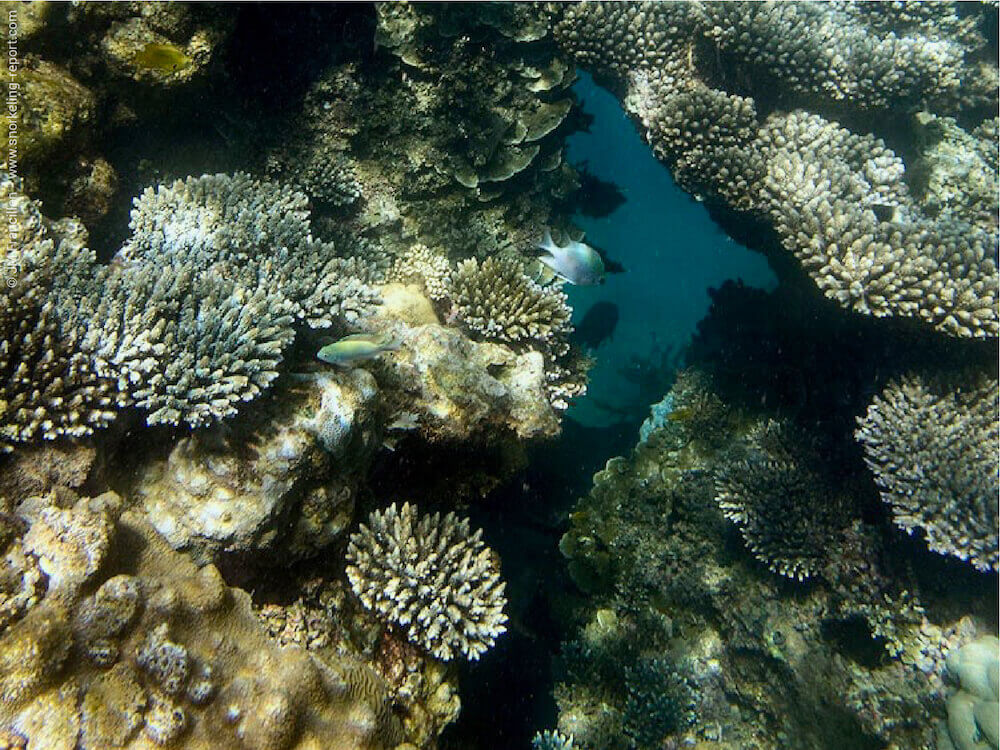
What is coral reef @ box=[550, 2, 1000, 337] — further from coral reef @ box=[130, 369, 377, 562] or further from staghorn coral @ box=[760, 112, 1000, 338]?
coral reef @ box=[130, 369, 377, 562]

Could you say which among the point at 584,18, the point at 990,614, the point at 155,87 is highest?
the point at 584,18

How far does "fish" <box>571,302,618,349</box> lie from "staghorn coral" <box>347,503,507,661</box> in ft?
23.1

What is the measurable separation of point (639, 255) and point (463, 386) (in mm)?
22176

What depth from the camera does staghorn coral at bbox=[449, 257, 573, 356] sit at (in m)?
4.91

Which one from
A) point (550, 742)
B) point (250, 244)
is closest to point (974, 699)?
point (550, 742)

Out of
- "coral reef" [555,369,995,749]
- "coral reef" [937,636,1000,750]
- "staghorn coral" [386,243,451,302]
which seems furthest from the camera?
"coral reef" [555,369,995,749]

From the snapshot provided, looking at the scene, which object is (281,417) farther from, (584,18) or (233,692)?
(584,18)

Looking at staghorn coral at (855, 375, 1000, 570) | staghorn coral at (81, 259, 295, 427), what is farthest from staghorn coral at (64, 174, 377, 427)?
staghorn coral at (855, 375, 1000, 570)

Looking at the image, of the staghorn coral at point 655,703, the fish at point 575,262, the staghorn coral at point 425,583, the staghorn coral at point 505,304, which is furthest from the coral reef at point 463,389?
the staghorn coral at point 655,703

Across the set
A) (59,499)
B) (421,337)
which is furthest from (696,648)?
(59,499)

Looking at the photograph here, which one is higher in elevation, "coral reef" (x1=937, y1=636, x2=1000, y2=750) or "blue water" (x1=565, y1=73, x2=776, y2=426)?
"coral reef" (x1=937, y1=636, x2=1000, y2=750)

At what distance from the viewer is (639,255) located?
81.1 ft

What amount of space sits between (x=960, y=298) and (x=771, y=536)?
2640 millimetres

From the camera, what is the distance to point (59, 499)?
2.76 metres
